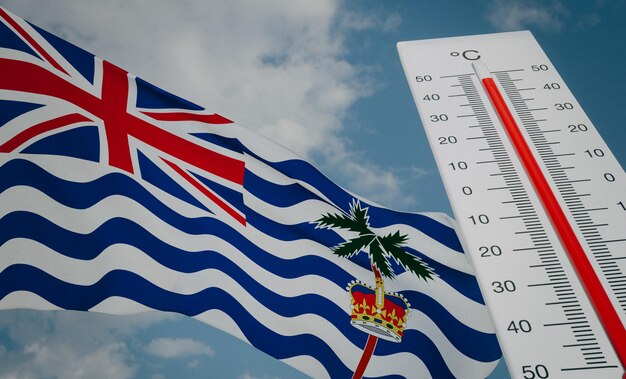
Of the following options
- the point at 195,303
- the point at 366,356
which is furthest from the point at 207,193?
the point at 366,356

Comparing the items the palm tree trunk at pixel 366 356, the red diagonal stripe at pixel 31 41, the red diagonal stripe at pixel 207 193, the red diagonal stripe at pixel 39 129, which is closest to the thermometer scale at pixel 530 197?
the red diagonal stripe at pixel 207 193

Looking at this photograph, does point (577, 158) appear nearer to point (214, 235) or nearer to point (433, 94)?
point (433, 94)

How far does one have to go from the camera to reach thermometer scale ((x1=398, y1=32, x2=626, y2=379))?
1329mm

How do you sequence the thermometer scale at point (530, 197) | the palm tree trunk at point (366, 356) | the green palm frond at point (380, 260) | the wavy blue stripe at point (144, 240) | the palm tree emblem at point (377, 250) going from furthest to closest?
the green palm frond at point (380, 260) < the palm tree emblem at point (377, 250) < the palm tree trunk at point (366, 356) < the wavy blue stripe at point (144, 240) < the thermometer scale at point (530, 197)

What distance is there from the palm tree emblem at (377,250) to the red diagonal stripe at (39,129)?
7.71 ft

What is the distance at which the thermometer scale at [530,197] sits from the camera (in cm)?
133

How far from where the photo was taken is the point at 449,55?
2.37 meters

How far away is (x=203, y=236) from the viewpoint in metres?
3.83

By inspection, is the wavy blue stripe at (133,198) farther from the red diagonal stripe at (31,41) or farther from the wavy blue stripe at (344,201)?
the red diagonal stripe at (31,41)

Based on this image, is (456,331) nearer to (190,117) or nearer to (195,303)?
(195,303)

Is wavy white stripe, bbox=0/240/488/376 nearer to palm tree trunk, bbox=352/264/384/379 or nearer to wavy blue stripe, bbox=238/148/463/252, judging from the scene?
palm tree trunk, bbox=352/264/384/379

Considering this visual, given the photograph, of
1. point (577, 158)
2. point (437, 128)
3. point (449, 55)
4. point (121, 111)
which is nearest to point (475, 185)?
point (437, 128)

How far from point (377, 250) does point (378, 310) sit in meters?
0.58

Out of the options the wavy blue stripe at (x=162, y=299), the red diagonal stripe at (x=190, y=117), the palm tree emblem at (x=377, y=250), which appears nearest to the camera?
the wavy blue stripe at (x=162, y=299)
